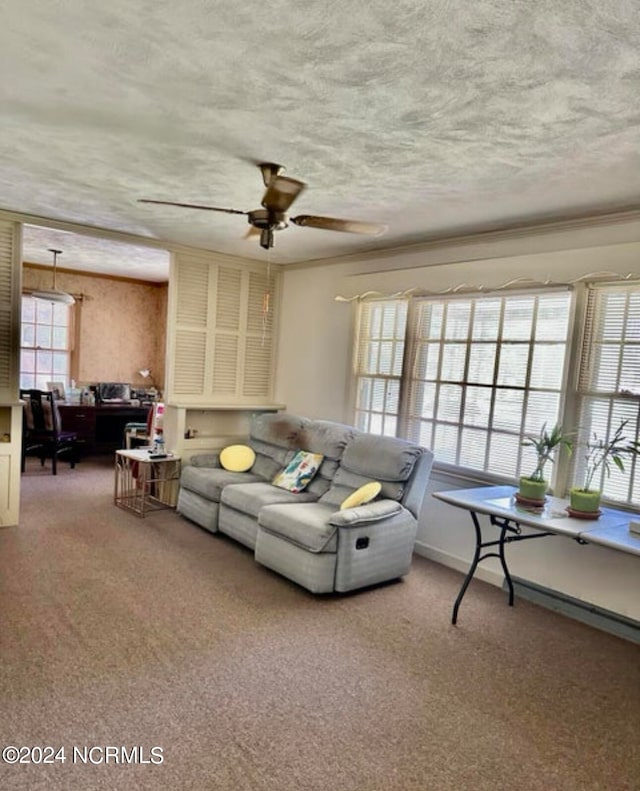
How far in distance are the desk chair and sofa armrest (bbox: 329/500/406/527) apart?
4308 mm

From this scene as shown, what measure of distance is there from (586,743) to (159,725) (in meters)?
1.71

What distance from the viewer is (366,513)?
3.43 metres

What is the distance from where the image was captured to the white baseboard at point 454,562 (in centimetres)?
378

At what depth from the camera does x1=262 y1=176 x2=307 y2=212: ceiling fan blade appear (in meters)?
2.58

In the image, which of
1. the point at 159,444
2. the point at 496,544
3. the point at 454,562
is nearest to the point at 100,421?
the point at 159,444

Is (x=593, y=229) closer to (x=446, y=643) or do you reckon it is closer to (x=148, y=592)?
(x=446, y=643)

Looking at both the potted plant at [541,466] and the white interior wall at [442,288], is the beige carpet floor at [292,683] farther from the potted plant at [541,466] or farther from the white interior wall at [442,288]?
the potted plant at [541,466]

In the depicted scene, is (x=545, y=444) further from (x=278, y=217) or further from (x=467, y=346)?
(x=278, y=217)

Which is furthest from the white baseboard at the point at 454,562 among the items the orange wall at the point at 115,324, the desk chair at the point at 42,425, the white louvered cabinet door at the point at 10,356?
the orange wall at the point at 115,324

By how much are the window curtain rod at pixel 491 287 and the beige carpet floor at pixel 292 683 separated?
6.86 ft

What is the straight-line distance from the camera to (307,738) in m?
2.10

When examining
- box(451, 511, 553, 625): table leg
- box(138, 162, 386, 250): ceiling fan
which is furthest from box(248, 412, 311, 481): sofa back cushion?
box(138, 162, 386, 250): ceiling fan

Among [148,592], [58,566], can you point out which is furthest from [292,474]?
[58,566]

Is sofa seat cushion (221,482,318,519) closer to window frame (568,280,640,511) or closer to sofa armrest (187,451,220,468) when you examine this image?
sofa armrest (187,451,220,468)
